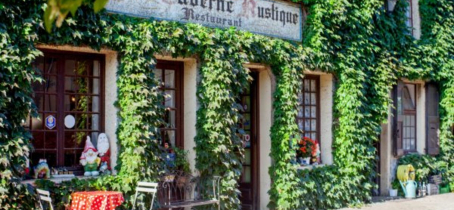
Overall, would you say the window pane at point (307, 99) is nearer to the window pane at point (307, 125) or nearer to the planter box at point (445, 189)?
the window pane at point (307, 125)

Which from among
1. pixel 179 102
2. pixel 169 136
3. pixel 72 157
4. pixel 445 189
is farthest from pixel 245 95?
pixel 445 189

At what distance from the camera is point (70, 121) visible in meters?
8.40

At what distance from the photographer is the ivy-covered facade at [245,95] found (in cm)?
777

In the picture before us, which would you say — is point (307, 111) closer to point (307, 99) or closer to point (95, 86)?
→ point (307, 99)

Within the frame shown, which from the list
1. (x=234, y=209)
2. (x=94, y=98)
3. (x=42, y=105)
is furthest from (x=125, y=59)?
(x=234, y=209)

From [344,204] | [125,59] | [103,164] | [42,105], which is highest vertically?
[125,59]

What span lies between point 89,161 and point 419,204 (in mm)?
6979

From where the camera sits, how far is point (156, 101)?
877cm

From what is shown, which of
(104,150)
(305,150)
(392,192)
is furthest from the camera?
(392,192)

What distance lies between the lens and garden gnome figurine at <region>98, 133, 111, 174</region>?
335 inches

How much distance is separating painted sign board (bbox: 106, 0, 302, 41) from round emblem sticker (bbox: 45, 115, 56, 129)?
165 cm

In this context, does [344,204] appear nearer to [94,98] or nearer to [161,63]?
[161,63]

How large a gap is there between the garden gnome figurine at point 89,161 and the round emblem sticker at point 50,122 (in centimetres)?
54

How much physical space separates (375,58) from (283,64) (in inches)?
113
